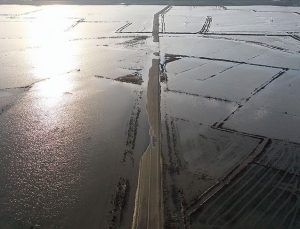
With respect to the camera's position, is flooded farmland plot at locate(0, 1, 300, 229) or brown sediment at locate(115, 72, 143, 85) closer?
flooded farmland plot at locate(0, 1, 300, 229)

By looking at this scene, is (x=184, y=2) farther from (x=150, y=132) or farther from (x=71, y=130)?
(x=71, y=130)

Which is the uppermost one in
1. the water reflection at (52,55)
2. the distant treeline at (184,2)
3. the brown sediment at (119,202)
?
the distant treeline at (184,2)

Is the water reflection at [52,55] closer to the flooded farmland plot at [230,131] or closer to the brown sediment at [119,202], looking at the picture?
the flooded farmland plot at [230,131]

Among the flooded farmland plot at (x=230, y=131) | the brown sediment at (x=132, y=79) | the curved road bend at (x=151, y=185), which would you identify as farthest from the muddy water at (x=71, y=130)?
the flooded farmland plot at (x=230, y=131)

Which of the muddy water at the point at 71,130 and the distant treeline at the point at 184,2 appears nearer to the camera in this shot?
the muddy water at the point at 71,130

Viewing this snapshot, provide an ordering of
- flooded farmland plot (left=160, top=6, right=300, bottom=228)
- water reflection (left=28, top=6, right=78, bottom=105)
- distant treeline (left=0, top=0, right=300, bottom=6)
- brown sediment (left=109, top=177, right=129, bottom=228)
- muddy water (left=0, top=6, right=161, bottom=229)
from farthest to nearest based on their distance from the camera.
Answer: distant treeline (left=0, top=0, right=300, bottom=6) → water reflection (left=28, top=6, right=78, bottom=105) → muddy water (left=0, top=6, right=161, bottom=229) → flooded farmland plot (left=160, top=6, right=300, bottom=228) → brown sediment (left=109, top=177, right=129, bottom=228)

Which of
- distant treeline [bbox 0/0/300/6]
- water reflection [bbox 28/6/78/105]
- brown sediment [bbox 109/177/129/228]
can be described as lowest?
brown sediment [bbox 109/177/129/228]

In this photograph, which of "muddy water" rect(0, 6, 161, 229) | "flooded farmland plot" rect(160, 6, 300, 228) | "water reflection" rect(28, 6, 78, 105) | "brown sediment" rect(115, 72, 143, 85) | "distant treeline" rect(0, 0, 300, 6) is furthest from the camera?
"distant treeline" rect(0, 0, 300, 6)

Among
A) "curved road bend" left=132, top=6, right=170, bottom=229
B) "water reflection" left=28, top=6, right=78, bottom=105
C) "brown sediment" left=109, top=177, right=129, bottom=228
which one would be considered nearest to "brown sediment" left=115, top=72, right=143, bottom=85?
"water reflection" left=28, top=6, right=78, bottom=105

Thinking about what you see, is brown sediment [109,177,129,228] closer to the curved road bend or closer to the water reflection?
the curved road bend

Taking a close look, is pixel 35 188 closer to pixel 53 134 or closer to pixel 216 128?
pixel 53 134
